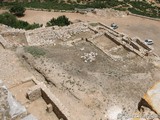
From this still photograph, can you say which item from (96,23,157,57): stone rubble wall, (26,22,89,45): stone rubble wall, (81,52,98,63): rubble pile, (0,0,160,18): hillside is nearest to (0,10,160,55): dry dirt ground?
(0,0,160,18): hillside

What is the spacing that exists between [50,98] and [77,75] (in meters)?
4.84

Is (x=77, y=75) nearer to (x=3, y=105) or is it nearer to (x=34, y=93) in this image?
(x=34, y=93)

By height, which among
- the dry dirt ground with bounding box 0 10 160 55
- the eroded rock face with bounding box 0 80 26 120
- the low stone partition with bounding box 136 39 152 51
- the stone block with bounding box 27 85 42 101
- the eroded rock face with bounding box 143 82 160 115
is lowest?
the dry dirt ground with bounding box 0 10 160 55

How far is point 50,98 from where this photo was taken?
18.6m

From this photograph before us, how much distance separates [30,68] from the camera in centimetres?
2297

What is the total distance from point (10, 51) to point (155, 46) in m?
19.3

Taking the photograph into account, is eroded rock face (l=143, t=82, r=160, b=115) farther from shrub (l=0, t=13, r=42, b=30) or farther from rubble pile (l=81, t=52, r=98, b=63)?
shrub (l=0, t=13, r=42, b=30)

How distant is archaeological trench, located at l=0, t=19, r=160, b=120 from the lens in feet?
58.9

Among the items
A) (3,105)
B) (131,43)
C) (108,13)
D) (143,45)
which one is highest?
(3,105)

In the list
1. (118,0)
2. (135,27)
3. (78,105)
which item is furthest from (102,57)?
(118,0)

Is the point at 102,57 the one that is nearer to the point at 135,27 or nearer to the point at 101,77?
the point at 101,77

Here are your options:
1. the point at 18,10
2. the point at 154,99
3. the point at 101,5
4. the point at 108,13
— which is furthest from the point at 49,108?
the point at 101,5

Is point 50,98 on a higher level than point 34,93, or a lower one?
lower

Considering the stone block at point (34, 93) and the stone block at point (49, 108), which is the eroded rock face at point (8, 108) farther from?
the stone block at point (34, 93)
